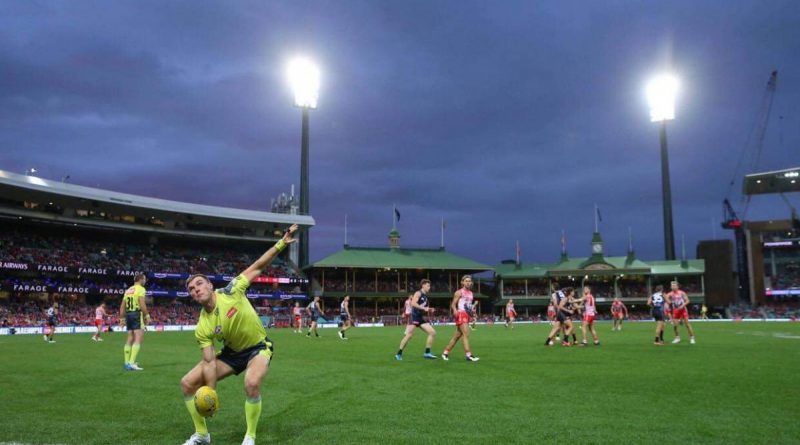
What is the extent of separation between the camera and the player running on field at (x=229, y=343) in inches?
266

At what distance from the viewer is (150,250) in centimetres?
7188

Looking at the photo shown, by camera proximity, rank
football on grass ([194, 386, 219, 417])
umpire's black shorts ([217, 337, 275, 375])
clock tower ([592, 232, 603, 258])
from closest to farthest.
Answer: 1. football on grass ([194, 386, 219, 417])
2. umpire's black shorts ([217, 337, 275, 375])
3. clock tower ([592, 232, 603, 258])

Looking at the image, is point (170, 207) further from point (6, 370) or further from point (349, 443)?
point (349, 443)

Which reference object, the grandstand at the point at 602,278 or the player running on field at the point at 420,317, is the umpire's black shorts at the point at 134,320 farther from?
the grandstand at the point at 602,278

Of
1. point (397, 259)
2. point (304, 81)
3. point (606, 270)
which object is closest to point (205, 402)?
point (304, 81)

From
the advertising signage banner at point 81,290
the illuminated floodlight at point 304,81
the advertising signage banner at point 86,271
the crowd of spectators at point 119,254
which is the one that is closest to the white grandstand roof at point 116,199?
the crowd of spectators at point 119,254

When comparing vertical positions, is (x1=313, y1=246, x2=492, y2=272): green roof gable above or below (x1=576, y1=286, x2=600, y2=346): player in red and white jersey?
above

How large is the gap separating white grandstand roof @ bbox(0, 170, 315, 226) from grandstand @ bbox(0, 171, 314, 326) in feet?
0.34

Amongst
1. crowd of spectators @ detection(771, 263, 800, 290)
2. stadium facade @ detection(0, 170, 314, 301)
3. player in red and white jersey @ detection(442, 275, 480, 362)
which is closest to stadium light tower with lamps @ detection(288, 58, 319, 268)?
stadium facade @ detection(0, 170, 314, 301)

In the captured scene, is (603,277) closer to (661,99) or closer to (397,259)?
(661,99)

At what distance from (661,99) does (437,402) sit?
82.5 meters

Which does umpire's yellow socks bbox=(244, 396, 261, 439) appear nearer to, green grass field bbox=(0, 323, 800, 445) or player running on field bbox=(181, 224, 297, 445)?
player running on field bbox=(181, 224, 297, 445)

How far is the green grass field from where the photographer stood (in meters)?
7.09

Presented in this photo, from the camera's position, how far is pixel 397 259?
8400 cm
